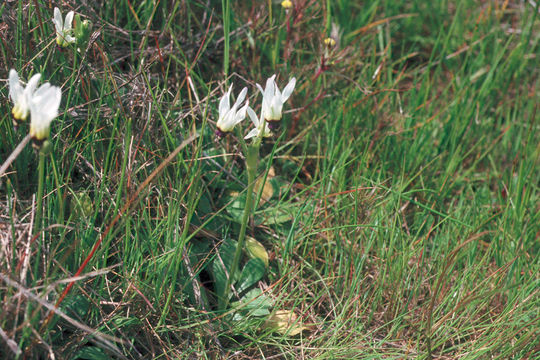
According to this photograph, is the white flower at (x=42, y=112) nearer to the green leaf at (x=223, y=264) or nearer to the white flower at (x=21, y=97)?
the white flower at (x=21, y=97)

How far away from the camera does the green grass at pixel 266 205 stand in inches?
65.3

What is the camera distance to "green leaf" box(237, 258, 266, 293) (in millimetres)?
1958

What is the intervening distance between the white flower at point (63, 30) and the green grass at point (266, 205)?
0.07 meters

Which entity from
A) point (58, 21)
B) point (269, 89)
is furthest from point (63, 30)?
point (269, 89)

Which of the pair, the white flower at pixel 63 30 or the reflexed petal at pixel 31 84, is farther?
the white flower at pixel 63 30

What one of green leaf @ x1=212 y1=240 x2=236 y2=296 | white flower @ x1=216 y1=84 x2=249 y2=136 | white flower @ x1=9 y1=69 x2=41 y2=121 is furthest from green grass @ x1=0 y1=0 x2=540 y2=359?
white flower @ x1=9 y1=69 x2=41 y2=121

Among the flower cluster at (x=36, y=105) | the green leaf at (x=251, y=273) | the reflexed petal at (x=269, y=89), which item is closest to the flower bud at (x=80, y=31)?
the flower cluster at (x=36, y=105)

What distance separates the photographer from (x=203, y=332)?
176cm

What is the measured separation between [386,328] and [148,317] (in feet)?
2.69

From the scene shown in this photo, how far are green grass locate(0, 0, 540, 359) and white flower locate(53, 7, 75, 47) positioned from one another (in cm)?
7

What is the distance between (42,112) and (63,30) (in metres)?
0.65

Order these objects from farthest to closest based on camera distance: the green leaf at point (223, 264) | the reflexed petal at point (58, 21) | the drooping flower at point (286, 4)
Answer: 1. the drooping flower at point (286, 4)
2. the green leaf at point (223, 264)
3. the reflexed petal at point (58, 21)

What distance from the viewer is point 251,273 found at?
77.6 inches

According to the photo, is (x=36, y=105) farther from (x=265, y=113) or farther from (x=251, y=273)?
(x=251, y=273)
